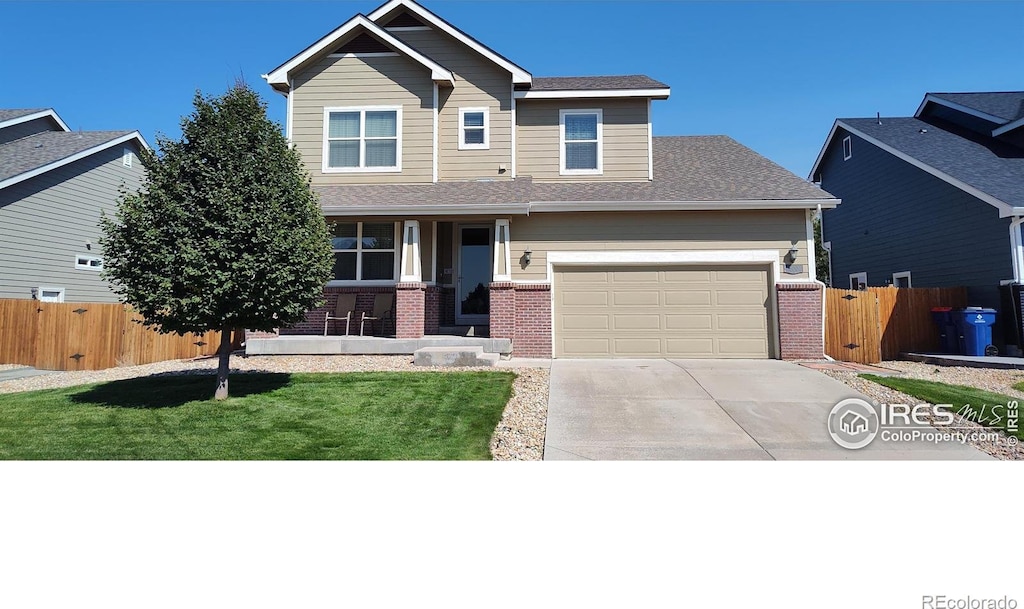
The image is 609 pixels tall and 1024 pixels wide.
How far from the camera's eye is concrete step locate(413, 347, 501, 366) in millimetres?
10258

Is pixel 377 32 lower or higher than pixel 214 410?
higher

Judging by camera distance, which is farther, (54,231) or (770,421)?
(54,231)

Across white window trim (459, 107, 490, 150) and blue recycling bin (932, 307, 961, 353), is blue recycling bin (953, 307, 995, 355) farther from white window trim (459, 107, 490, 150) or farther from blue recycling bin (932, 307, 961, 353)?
white window trim (459, 107, 490, 150)

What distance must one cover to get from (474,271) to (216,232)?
24.3 ft

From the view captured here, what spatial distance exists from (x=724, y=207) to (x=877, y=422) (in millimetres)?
6486

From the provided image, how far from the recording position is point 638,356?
11.9m

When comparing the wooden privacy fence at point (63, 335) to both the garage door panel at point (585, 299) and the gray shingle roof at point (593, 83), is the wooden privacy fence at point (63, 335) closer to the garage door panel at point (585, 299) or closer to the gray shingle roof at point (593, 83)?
the garage door panel at point (585, 299)

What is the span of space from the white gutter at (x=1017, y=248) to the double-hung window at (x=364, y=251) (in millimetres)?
14578

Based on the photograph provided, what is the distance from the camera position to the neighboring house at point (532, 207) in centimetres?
1188

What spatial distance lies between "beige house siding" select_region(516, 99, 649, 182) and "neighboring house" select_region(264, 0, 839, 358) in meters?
0.04

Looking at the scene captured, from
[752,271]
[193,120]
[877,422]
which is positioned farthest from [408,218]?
[877,422]

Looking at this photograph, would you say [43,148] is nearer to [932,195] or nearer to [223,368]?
Answer: [223,368]

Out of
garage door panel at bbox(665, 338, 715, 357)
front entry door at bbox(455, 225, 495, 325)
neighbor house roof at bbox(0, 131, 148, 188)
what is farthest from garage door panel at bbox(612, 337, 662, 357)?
neighbor house roof at bbox(0, 131, 148, 188)

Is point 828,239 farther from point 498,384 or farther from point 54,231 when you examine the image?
point 54,231
